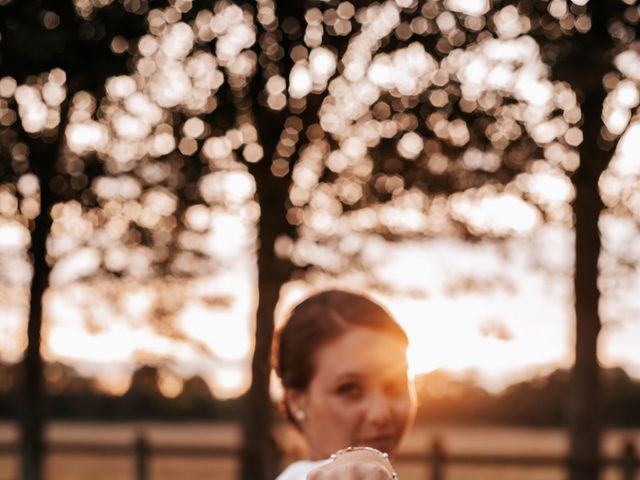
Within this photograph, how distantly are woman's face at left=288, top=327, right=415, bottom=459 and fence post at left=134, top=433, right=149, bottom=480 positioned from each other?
43.0 feet

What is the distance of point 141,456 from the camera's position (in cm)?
1459

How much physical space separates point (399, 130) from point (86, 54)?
3649 mm

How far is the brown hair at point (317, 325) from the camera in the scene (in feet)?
6.17

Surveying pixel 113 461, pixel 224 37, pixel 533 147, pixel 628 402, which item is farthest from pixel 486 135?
pixel 628 402

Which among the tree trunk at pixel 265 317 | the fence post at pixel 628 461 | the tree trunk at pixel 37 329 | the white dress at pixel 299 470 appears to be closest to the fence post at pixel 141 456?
the tree trunk at pixel 37 329

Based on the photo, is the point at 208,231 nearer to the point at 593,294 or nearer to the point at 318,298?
the point at 593,294

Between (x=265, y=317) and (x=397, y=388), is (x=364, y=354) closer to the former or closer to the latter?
(x=397, y=388)

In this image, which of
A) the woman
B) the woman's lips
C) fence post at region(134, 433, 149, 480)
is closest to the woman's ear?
the woman

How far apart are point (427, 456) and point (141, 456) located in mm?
3932

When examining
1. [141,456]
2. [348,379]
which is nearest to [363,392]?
[348,379]

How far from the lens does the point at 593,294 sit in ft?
42.1

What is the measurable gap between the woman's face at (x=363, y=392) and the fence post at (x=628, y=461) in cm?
1203

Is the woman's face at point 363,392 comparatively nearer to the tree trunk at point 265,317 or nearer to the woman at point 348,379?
the woman at point 348,379

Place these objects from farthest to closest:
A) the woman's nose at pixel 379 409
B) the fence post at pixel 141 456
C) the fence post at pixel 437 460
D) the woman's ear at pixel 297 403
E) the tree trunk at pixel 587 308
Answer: the fence post at pixel 141 456
the fence post at pixel 437 460
the tree trunk at pixel 587 308
the woman's ear at pixel 297 403
the woman's nose at pixel 379 409
